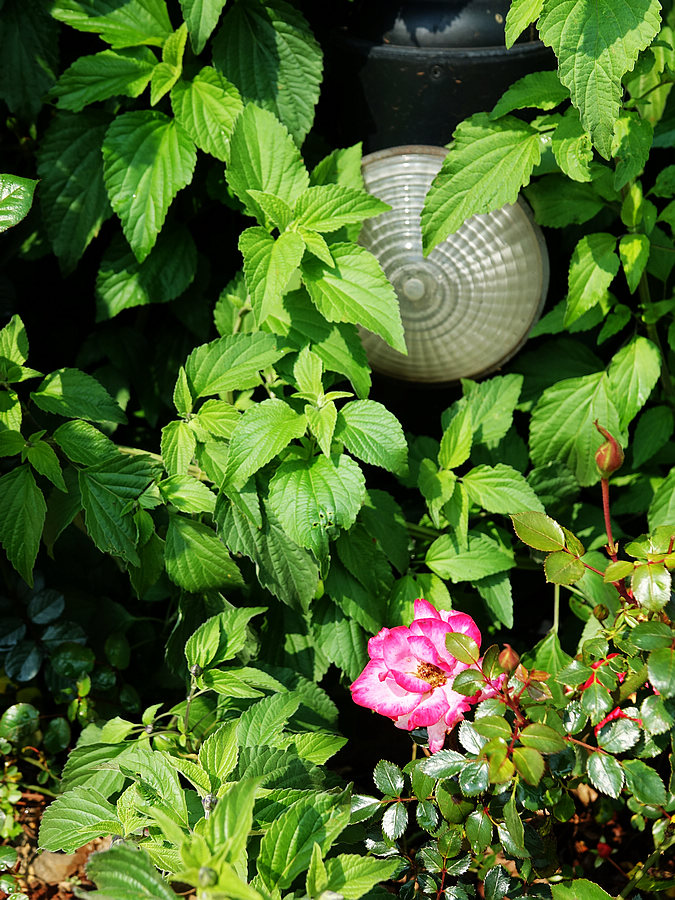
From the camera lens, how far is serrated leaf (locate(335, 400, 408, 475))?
1573 mm

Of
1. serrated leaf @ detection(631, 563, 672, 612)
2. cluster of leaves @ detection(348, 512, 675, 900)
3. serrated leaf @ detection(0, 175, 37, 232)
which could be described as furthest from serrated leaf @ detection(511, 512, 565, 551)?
serrated leaf @ detection(0, 175, 37, 232)

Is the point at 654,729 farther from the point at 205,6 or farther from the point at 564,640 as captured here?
the point at 205,6

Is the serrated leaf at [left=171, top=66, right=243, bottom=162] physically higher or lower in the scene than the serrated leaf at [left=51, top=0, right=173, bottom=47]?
lower

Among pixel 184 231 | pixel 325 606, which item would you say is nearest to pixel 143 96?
pixel 184 231

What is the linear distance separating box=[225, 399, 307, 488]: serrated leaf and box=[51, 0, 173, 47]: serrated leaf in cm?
79

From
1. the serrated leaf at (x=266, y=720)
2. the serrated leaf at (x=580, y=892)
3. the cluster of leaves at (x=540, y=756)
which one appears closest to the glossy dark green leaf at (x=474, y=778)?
the cluster of leaves at (x=540, y=756)

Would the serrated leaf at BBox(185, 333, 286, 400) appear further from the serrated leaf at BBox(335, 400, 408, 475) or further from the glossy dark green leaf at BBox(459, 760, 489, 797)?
the glossy dark green leaf at BBox(459, 760, 489, 797)

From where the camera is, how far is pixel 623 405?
1.92 m

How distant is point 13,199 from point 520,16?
2.89 ft

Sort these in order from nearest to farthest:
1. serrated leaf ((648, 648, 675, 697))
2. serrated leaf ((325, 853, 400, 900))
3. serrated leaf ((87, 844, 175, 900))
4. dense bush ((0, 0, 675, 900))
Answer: serrated leaf ((87, 844, 175, 900)) < serrated leaf ((325, 853, 400, 900)) < serrated leaf ((648, 648, 675, 697)) < dense bush ((0, 0, 675, 900))

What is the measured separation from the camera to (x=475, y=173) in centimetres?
171

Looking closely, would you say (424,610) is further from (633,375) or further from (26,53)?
(26,53)

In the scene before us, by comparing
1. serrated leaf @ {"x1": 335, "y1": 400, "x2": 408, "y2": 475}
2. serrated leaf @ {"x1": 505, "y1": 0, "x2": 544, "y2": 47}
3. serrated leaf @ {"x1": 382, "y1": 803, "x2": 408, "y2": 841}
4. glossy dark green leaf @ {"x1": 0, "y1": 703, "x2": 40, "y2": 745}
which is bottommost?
glossy dark green leaf @ {"x1": 0, "y1": 703, "x2": 40, "y2": 745}

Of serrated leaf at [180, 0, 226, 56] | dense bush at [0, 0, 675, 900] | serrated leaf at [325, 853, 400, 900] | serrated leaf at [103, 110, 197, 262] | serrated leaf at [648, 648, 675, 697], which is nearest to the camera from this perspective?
serrated leaf at [325, 853, 400, 900]
